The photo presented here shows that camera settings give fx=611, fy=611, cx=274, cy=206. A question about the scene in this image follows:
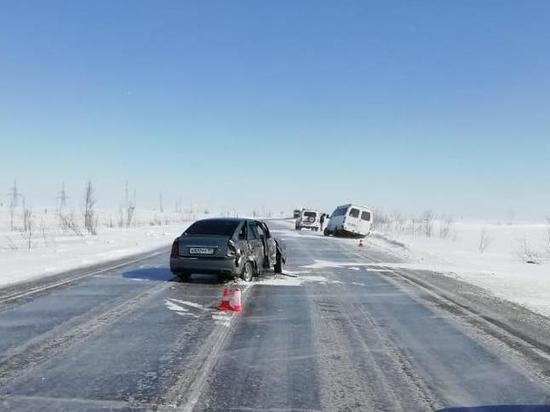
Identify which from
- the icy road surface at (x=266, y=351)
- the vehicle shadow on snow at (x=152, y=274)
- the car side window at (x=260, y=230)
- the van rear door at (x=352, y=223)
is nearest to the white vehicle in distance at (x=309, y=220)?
the van rear door at (x=352, y=223)

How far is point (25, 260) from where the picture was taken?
20.5 m

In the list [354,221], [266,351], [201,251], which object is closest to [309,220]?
[354,221]

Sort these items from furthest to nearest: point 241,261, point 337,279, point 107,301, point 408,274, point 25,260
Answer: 1. point 25,260
2. point 408,274
3. point 337,279
4. point 241,261
5. point 107,301

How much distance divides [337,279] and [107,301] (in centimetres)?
705

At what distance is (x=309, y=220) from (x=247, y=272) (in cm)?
4872

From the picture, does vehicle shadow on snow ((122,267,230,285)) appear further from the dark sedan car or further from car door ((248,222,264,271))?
car door ((248,222,264,271))

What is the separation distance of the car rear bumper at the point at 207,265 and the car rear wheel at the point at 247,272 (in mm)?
383

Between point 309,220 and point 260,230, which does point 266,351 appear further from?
point 309,220

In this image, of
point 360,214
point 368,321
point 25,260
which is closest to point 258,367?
point 368,321

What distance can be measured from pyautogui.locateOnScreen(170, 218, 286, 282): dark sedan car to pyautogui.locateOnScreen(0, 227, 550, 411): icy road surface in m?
1.33

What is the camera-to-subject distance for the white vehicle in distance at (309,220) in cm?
6384

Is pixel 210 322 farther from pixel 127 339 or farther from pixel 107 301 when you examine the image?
pixel 107 301

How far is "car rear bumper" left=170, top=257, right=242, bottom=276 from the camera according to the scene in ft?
48.2

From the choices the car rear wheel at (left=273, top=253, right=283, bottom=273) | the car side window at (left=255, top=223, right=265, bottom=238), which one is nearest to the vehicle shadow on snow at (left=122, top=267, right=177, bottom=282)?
the car side window at (left=255, top=223, right=265, bottom=238)
